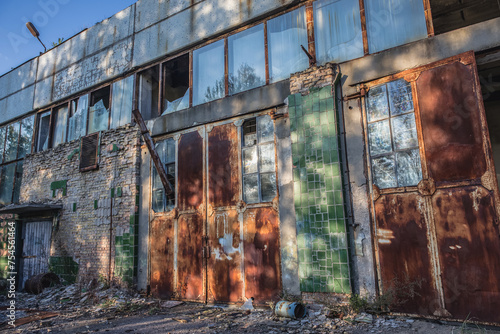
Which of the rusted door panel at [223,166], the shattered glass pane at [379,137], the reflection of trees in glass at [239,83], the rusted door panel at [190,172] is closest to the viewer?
the shattered glass pane at [379,137]

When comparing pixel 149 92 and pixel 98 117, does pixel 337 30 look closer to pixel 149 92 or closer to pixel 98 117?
pixel 149 92

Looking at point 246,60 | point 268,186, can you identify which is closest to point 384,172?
point 268,186

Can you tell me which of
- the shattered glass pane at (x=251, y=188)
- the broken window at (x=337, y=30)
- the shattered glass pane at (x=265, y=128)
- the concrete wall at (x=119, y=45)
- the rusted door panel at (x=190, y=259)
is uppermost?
the concrete wall at (x=119, y=45)

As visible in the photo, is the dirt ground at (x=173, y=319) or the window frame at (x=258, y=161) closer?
the dirt ground at (x=173, y=319)

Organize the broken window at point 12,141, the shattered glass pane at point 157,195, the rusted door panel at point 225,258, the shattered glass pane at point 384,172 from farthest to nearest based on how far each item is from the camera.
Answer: the broken window at point 12,141 → the shattered glass pane at point 157,195 → the rusted door panel at point 225,258 → the shattered glass pane at point 384,172

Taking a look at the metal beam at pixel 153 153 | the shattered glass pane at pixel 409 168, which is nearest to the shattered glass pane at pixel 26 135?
the metal beam at pixel 153 153

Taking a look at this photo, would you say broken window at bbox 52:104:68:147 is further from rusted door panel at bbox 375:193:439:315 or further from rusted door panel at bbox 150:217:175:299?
rusted door panel at bbox 375:193:439:315

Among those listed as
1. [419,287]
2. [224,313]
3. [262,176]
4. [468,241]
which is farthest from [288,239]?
[468,241]

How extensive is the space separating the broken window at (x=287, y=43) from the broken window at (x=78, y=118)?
636cm

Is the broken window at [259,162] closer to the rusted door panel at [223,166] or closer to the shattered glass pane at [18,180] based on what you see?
the rusted door panel at [223,166]

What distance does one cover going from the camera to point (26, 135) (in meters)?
11.6

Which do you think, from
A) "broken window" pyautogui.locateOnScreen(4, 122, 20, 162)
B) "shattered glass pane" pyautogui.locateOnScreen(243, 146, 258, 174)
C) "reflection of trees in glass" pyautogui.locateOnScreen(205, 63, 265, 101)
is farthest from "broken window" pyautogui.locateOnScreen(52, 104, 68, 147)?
"shattered glass pane" pyautogui.locateOnScreen(243, 146, 258, 174)

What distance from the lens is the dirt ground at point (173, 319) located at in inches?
179

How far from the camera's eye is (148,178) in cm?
823
